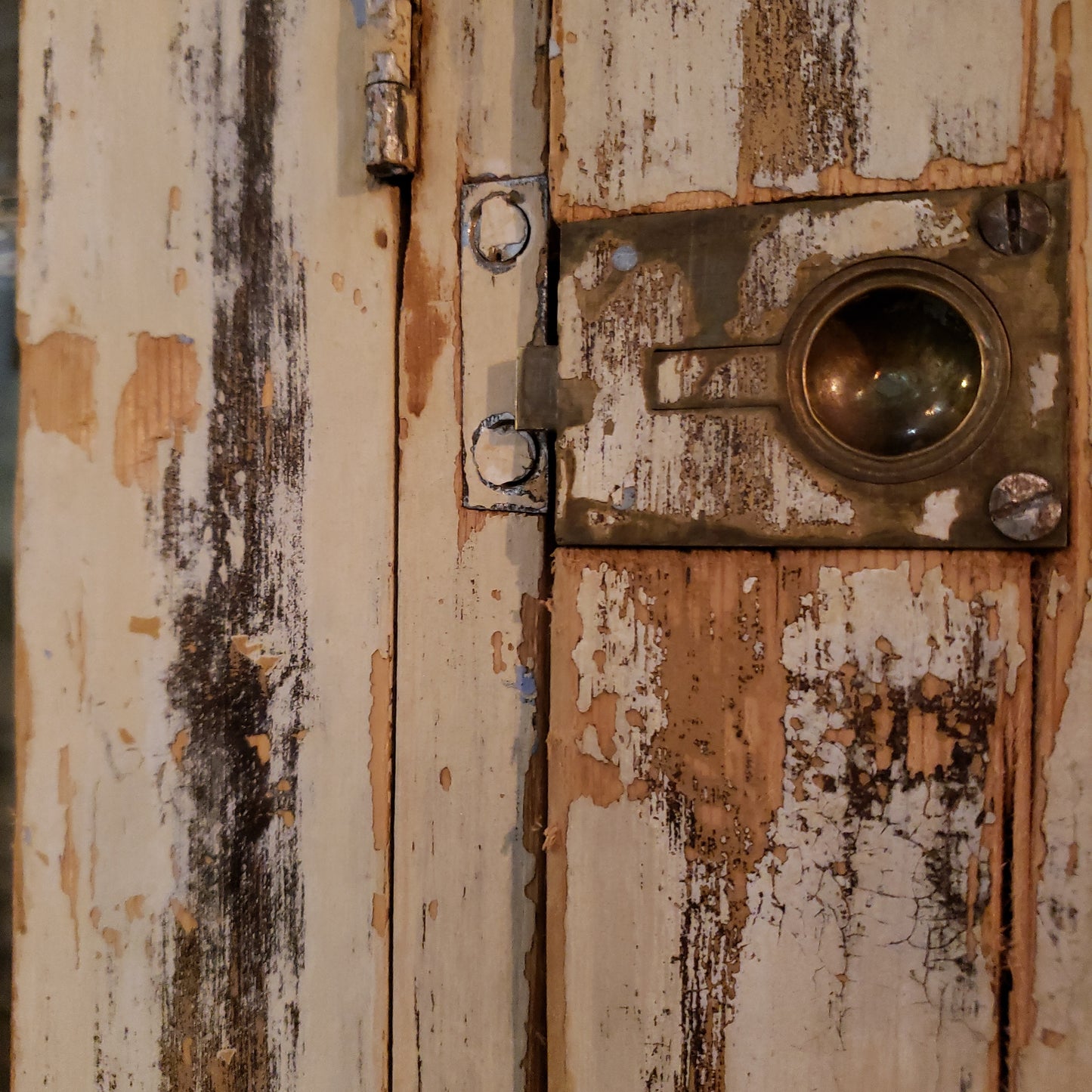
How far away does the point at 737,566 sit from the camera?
44cm

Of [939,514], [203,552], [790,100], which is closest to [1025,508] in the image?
[939,514]

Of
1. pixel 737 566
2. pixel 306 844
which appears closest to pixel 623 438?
pixel 737 566

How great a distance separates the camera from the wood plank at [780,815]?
0.41 metres

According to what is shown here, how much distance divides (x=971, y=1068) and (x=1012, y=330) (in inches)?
15.4

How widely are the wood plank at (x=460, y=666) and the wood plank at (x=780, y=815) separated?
0.10 ft

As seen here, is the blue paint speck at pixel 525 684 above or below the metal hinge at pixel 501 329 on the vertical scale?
below

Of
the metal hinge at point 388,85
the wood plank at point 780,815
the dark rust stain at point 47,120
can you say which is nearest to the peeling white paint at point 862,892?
the wood plank at point 780,815

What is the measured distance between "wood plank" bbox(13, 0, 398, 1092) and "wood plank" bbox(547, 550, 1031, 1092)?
148mm

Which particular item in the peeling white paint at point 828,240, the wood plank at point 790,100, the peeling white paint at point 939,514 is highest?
the wood plank at point 790,100

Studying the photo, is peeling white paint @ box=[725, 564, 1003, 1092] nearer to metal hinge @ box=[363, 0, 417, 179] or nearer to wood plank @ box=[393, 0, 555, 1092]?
wood plank @ box=[393, 0, 555, 1092]

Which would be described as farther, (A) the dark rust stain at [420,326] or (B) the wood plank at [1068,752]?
Result: (A) the dark rust stain at [420,326]

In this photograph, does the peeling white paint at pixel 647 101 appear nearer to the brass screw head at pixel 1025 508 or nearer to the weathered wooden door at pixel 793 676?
the weathered wooden door at pixel 793 676

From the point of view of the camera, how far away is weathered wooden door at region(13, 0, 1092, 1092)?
0.42 metres

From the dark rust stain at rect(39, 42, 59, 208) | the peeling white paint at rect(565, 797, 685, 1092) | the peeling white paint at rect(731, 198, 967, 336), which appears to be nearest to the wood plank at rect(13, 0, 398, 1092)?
the dark rust stain at rect(39, 42, 59, 208)
